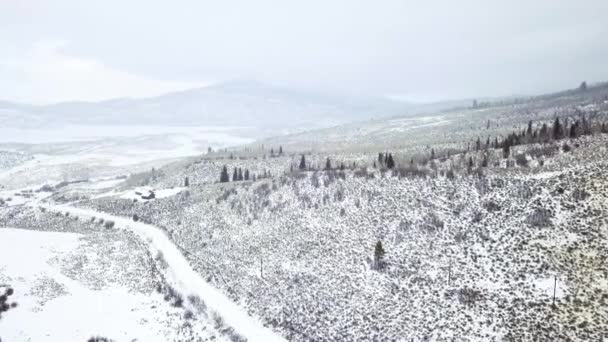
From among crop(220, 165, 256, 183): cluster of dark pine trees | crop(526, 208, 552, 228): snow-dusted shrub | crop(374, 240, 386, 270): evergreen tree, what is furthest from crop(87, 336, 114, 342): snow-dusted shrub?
crop(220, 165, 256, 183): cluster of dark pine trees

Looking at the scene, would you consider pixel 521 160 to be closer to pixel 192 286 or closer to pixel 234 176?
pixel 192 286

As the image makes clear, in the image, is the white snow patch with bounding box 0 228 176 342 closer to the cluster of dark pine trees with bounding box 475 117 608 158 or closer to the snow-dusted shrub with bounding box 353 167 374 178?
the snow-dusted shrub with bounding box 353 167 374 178

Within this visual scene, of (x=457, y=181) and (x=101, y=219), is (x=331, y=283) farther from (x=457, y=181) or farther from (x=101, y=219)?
(x=101, y=219)

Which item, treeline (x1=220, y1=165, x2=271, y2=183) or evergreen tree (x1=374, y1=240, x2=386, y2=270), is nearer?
evergreen tree (x1=374, y1=240, x2=386, y2=270)

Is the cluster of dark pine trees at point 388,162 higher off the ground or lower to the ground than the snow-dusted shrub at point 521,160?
lower

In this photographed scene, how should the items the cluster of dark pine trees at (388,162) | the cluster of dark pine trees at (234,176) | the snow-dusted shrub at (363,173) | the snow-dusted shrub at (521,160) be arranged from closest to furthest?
the snow-dusted shrub at (521,160) → the snow-dusted shrub at (363,173) → the cluster of dark pine trees at (388,162) → the cluster of dark pine trees at (234,176)

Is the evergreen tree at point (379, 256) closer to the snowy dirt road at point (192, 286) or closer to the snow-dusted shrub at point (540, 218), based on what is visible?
the snowy dirt road at point (192, 286)

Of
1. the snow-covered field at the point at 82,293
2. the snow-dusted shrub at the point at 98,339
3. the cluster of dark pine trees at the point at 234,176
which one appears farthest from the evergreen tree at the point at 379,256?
the cluster of dark pine trees at the point at 234,176

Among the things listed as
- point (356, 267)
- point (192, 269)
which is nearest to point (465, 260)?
point (356, 267)
